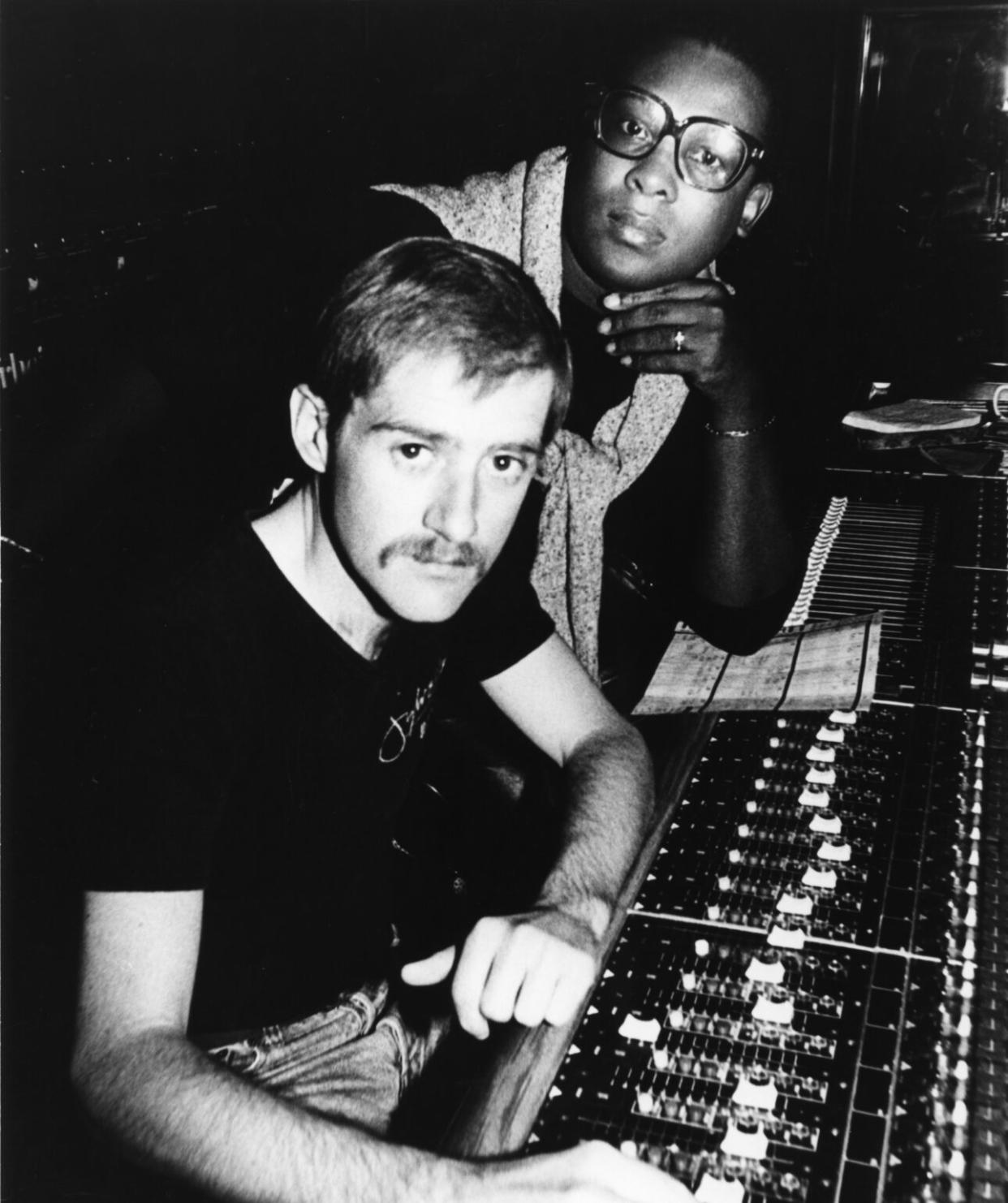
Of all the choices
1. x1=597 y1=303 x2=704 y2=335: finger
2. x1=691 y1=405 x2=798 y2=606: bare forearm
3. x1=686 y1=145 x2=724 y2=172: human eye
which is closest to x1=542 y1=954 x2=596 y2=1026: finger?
x1=691 y1=405 x2=798 y2=606: bare forearm

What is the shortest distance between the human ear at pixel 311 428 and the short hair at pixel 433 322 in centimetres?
1

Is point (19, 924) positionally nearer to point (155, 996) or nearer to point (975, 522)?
point (155, 996)

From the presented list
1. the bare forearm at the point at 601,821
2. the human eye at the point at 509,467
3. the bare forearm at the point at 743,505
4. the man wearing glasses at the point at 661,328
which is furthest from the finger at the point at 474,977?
the bare forearm at the point at 743,505

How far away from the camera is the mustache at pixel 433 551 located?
4.12ft

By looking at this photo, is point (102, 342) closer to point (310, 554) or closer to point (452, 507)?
point (310, 554)

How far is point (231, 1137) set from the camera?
935mm

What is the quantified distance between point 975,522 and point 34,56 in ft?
5.99

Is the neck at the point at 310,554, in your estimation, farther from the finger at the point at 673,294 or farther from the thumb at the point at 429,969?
the finger at the point at 673,294

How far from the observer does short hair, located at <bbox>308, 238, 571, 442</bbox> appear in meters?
1.25

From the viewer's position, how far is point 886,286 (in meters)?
4.39

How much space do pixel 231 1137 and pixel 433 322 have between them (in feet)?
2.86

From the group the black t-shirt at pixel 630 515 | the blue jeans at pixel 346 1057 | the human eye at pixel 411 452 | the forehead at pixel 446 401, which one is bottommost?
the blue jeans at pixel 346 1057

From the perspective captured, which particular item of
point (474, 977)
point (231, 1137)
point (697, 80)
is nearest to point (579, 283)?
point (697, 80)

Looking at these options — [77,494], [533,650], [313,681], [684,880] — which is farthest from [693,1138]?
[77,494]
